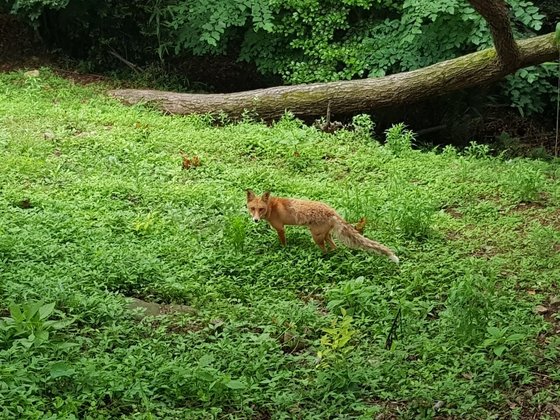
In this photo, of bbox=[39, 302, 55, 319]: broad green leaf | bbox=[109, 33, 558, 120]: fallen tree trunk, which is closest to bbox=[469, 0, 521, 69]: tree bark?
bbox=[109, 33, 558, 120]: fallen tree trunk

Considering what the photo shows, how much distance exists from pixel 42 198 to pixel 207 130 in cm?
342

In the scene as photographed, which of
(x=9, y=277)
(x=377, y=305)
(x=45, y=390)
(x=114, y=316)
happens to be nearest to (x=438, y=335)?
(x=377, y=305)

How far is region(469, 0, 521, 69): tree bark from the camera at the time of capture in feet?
21.6

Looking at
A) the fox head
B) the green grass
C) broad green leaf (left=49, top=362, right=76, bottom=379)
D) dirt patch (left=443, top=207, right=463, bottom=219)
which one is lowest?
dirt patch (left=443, top=207, right=463, bottom=219)

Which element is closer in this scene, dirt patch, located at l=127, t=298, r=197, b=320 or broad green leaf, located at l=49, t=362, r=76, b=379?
broad green leaf, located at l=49, t=362, r=76, b=379

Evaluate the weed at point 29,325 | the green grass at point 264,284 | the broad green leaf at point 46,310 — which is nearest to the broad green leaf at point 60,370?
the green grass at point 264,284

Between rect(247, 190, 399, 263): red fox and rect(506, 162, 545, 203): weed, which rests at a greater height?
rect(247, 190, 399, 263): red fox

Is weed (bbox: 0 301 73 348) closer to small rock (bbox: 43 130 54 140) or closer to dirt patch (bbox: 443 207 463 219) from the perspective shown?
dirt patch (bbox: 443 207 463 219)

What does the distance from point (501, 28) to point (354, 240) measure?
12.6 ft

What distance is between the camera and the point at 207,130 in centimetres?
998

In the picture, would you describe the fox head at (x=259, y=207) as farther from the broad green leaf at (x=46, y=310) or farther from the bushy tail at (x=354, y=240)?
the broad green leaf at (x=46, y=310)

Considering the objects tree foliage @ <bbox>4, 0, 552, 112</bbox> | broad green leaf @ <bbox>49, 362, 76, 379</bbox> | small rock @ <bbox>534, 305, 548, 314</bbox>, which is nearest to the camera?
broad green leaf @ <bbox>49, 362, 76, 379</bbox>

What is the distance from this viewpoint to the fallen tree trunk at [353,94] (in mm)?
10297

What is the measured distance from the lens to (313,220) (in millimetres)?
6055
